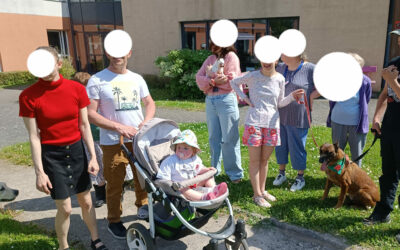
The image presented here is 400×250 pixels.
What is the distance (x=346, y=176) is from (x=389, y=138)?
77 centimetres

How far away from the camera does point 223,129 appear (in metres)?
4.75

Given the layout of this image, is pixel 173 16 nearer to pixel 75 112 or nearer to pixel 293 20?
pixel 293 20

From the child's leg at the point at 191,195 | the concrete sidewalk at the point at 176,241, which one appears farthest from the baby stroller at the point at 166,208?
the concrete sidewalk at the point at 176,241

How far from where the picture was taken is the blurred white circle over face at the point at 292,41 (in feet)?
12.5

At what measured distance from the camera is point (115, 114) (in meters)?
3.46

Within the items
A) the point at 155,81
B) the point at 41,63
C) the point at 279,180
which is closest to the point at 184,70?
the point at 155,81

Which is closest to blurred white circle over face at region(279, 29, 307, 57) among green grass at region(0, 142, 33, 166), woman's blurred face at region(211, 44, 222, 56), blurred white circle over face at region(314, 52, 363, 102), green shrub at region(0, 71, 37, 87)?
woman's blurred face at region(211, 44, 222, 56)

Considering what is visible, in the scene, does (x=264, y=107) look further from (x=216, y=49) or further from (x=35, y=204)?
(x=35, y=204)

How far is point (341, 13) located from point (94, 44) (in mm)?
17217

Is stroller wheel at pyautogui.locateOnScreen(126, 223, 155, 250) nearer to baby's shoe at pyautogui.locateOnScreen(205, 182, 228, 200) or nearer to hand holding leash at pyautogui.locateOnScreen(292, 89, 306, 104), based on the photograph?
baby's shoe at pyautogui.locateOnScreen(205, 182, 228, 200)

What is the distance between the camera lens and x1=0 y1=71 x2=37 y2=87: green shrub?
770 inches

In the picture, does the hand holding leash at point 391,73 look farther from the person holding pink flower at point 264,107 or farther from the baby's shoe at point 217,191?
the baby's shoe at point 217,191

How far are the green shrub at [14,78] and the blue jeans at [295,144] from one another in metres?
20.0

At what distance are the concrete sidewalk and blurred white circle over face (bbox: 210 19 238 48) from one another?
2367 millimetres
